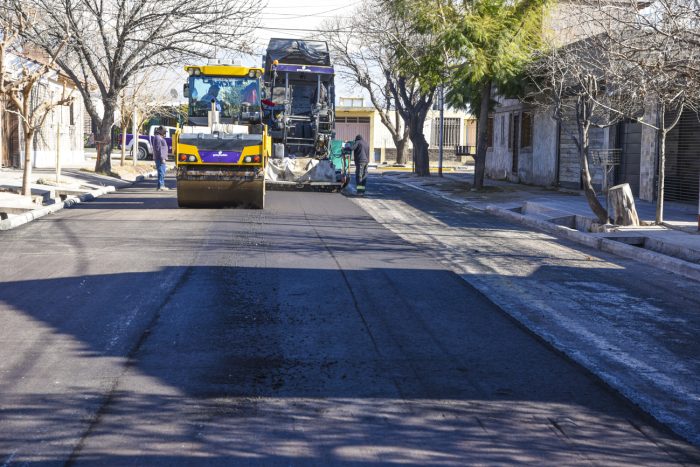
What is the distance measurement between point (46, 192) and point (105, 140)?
33.4 feet

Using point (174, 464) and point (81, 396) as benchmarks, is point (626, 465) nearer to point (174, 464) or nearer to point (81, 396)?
point (174, 464)

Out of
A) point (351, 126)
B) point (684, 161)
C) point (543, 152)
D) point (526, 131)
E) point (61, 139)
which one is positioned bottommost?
point (684, 161)

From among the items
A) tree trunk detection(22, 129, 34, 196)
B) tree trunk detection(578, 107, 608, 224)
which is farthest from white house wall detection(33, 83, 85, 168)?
tree trunk detection(578, 107, 608, 224)

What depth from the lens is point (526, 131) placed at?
34.2m

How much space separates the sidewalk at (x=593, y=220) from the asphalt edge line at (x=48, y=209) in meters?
9.94

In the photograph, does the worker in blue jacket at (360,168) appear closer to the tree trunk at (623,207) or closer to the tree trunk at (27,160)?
the tree trunk at (27,160)

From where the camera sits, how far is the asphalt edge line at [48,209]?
15.6 meters

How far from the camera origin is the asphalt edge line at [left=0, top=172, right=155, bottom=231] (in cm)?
1564

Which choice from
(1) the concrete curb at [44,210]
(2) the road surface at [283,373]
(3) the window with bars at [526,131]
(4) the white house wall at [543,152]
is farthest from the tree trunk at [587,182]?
(3) the window with bars at [526,131]

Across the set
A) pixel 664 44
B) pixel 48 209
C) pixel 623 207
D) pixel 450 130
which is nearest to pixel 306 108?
pixel 48 209

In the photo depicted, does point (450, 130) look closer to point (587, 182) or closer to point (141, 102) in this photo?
point (141, 102)

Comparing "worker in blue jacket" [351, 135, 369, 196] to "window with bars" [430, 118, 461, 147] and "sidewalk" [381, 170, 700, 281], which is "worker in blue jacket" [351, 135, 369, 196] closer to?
"sidewalk" [381, 170, 700, 281]

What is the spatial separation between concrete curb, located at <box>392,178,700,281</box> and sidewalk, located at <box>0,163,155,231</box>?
9.96m

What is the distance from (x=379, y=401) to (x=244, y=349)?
5.57 feet
